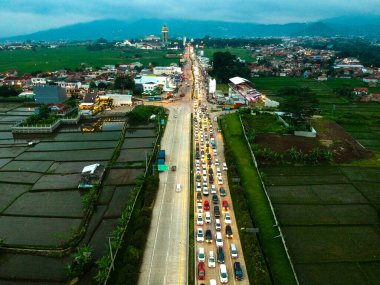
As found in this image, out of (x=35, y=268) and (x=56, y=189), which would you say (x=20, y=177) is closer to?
(x=56, y=189)

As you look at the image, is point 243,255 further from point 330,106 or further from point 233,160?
point 330,106

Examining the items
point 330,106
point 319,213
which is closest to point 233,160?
point 319,213

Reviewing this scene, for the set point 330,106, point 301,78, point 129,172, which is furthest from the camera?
point 301,78

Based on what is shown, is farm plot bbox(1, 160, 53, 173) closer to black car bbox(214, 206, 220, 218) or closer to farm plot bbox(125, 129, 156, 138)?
farm plot bbox(125, 129, 156, 138)

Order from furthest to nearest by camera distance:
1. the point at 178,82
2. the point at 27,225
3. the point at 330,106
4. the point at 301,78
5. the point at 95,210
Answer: the point at 301,78 → the point at 178,82 → the point at 330,106 → the point at 95,210 → the point at 27,225

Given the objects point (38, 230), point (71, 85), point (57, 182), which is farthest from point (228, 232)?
point (71, 85)

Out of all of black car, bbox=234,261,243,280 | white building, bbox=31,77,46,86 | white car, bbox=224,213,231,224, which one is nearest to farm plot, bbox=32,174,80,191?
white car, bbox=224,213,231,224

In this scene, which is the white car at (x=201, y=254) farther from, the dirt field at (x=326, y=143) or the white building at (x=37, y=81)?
the white building at (x=37, y=81)

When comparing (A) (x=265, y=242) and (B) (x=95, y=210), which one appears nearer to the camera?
(A) (x=265, y=242)
